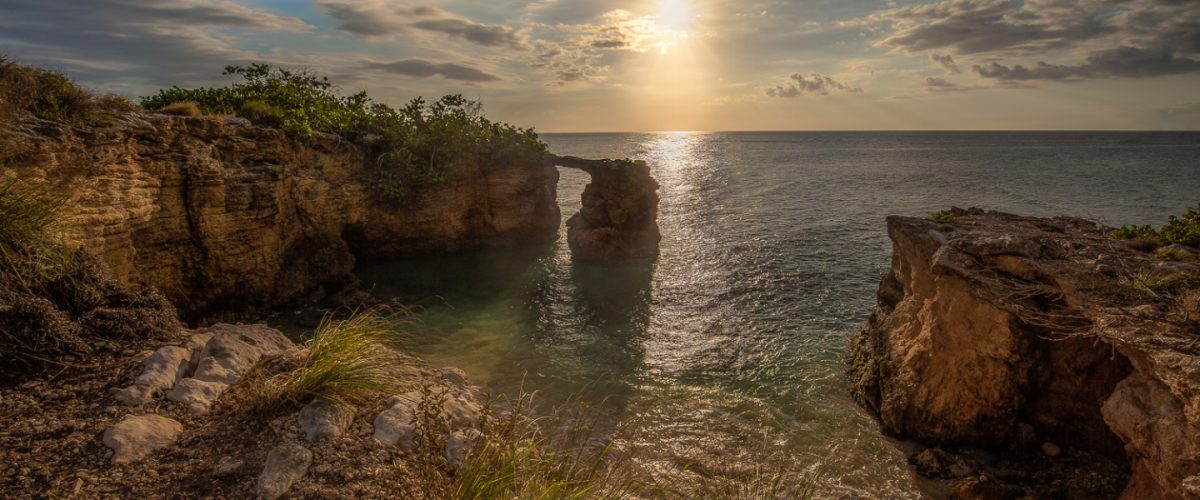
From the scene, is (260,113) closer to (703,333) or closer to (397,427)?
(703,333)

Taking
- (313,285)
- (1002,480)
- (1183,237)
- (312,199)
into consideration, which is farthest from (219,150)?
(1183,237)

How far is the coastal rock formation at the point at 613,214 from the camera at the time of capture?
2438 cm

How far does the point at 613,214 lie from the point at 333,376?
64.5 ft

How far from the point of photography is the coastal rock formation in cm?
2438

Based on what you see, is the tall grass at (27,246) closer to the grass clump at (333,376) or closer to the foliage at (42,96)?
the grass clump at (333,376)

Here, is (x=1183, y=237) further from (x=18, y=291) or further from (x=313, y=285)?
(x=313, y=285)

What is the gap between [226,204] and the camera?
15.1m

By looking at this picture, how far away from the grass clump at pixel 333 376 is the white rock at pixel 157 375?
863 millimetres

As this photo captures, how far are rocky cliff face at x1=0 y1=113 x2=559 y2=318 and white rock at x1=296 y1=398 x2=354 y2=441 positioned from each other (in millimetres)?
7319

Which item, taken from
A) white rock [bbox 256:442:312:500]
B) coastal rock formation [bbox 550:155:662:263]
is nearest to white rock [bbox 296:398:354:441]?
white rock [bbox 256:442:312:500]

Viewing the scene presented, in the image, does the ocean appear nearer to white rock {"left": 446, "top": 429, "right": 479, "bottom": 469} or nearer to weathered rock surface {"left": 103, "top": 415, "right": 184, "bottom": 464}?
white rock {"left": 446, "top": 429, "right": 479, "bottom": 469}

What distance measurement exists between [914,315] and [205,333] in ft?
40.6

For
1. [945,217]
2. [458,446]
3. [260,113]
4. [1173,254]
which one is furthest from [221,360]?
[260,113]

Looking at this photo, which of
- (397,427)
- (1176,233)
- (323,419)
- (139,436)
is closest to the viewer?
(139,436)
